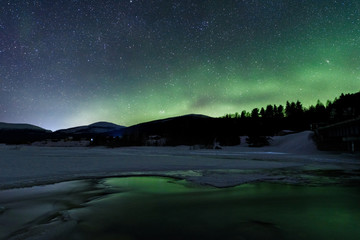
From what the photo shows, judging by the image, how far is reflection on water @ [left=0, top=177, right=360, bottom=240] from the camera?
3137 mm

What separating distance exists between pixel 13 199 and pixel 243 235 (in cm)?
522

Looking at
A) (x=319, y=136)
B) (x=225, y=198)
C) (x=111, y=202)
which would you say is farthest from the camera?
(x=319, y=136)

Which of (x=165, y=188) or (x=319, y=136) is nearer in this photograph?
(x=165, y=188)

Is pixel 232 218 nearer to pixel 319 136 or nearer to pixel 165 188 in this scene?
pixel 165 188

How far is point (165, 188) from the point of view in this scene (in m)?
6.53

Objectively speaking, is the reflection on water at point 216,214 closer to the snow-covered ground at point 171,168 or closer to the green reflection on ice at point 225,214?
the green reflection on ice at point 225,214

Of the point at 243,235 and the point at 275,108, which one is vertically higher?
the point at 275,108

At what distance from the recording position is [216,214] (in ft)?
13.3

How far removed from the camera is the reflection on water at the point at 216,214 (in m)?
3.14

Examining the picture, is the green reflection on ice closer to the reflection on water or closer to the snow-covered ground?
the reflection on water

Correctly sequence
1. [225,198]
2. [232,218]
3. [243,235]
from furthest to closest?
1. [225,198]
2. [232,218]
3. [243,235]

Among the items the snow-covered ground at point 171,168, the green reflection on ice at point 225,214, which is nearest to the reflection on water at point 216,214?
the green reflection on ice at point 225,214

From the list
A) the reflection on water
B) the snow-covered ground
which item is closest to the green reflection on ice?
the reflection on water

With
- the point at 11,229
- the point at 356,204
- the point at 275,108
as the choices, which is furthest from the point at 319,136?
the point at 275,108
